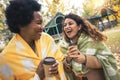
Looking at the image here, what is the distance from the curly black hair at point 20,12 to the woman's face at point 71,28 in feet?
2.00

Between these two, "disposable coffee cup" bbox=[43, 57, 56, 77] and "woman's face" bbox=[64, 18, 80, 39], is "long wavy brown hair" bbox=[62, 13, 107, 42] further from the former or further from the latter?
"disposable coffee cup" bbox=[43, 57, 56, 77]

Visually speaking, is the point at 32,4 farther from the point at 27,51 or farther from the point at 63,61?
the point at 63,61

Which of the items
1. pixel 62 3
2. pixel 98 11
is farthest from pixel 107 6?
pixel 62 3

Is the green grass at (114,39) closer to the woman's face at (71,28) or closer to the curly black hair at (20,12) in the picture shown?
the woman's face at (71,28)

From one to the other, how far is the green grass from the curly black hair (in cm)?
530

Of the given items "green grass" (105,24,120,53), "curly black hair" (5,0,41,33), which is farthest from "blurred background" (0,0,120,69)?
"curly black hair" (5,0,41,33)

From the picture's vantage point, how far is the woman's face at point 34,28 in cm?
275

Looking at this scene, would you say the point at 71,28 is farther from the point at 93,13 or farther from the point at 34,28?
the point at 93,13

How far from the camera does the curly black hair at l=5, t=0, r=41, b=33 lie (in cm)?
276

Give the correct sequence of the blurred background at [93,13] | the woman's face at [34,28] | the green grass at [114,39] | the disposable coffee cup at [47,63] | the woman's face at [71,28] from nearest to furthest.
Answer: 1. the disposable coffee cup at [47,63]
2. the woman's face at [34,28]
3. the woman's face at [71,28]
4. the green grass at [114,39]
5. the blurred background at [93,13]

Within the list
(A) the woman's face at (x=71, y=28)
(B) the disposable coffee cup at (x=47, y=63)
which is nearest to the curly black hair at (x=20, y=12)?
(B) the disposable coffee cup at (x=47, y=63)

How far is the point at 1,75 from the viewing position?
8.41ft

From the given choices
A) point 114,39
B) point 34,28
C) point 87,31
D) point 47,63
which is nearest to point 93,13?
point 114,39

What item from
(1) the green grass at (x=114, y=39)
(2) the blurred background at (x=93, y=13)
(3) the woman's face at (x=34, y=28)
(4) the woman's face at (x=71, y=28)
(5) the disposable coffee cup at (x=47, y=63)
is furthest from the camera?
(2) the blurred background at (x=93, y=13)
